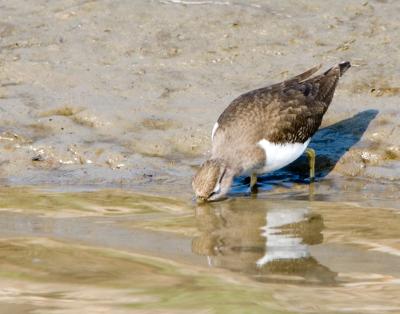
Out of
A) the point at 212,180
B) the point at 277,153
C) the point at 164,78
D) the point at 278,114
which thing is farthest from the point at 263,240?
the point at 164,78

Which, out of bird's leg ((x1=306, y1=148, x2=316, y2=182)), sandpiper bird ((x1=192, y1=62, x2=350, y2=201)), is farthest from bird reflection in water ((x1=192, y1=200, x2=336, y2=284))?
bird's leg ((x1=306, y1=148, x2=316, y2=182))

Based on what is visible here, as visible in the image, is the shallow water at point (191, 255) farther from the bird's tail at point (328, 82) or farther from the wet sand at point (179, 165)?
the bird's tail at point (328, 82)

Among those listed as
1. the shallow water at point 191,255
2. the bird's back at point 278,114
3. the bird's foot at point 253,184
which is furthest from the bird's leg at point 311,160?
the shallow water at point 191,255

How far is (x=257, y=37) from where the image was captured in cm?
1270

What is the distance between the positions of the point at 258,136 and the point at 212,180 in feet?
2.73

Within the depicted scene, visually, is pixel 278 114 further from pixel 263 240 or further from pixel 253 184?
pixel 263 240

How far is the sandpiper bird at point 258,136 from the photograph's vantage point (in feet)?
30.6

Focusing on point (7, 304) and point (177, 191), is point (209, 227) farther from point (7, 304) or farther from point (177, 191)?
point (7, 304)

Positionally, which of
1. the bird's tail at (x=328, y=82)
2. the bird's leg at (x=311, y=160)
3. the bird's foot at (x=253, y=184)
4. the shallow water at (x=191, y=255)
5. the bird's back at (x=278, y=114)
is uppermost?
the bird's tail at (x=328, y=82)

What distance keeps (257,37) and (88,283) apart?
22.1 feet

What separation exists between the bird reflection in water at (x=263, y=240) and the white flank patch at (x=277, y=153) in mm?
475

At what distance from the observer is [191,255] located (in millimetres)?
7316

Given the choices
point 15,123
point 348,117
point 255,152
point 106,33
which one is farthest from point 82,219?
point 106,33

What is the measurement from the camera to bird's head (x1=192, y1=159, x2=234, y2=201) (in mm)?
9109
